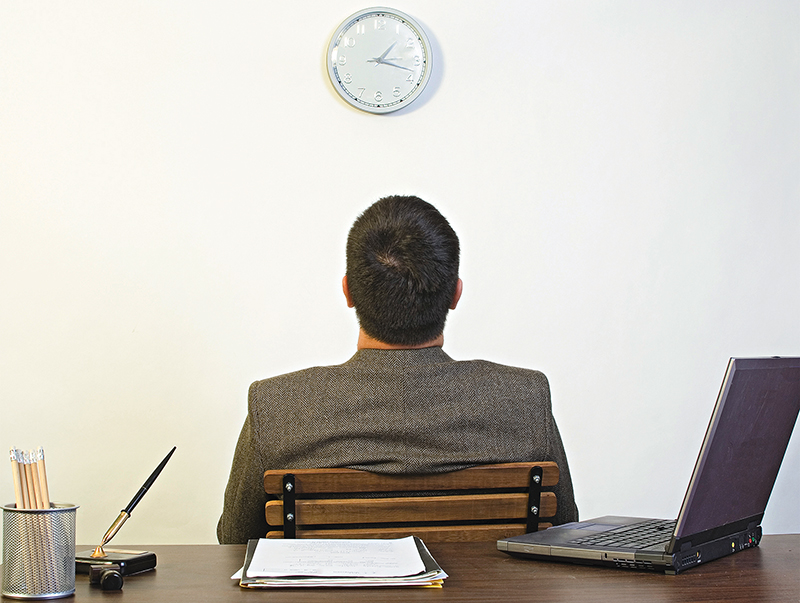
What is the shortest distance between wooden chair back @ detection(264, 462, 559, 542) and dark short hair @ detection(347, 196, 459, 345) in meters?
0.30

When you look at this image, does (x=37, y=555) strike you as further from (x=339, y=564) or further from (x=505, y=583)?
(x=505, y=583)

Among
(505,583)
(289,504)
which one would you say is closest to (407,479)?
(289,504)

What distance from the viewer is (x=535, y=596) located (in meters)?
0.78

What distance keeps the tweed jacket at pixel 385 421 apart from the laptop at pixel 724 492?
0.88 feet

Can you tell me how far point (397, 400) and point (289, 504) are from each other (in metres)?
0.25

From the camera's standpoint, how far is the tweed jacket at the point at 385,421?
1291 mm

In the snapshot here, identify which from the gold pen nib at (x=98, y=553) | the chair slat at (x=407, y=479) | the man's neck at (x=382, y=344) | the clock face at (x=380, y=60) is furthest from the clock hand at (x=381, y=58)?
the gold pen nib at (x=98, y=553)

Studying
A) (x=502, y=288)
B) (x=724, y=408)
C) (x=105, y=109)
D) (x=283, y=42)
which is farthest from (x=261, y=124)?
(x=724, y=408)

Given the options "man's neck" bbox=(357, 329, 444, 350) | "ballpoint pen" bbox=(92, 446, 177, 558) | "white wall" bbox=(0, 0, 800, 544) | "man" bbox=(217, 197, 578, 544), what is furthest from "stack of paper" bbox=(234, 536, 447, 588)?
"white wall" bbox=(0, 0, 800, 544)

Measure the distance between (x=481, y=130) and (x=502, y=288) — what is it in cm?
55

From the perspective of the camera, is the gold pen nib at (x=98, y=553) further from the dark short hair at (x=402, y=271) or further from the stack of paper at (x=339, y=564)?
the dark short hair at (x=402, y=271)

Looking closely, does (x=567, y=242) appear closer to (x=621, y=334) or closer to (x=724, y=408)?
(x=621, y=334)

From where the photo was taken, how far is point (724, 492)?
Answer: 959 millimetres

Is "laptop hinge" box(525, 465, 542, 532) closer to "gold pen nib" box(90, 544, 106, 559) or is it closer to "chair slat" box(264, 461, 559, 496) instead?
"chair slat" box(264, 461, 559, 496)
